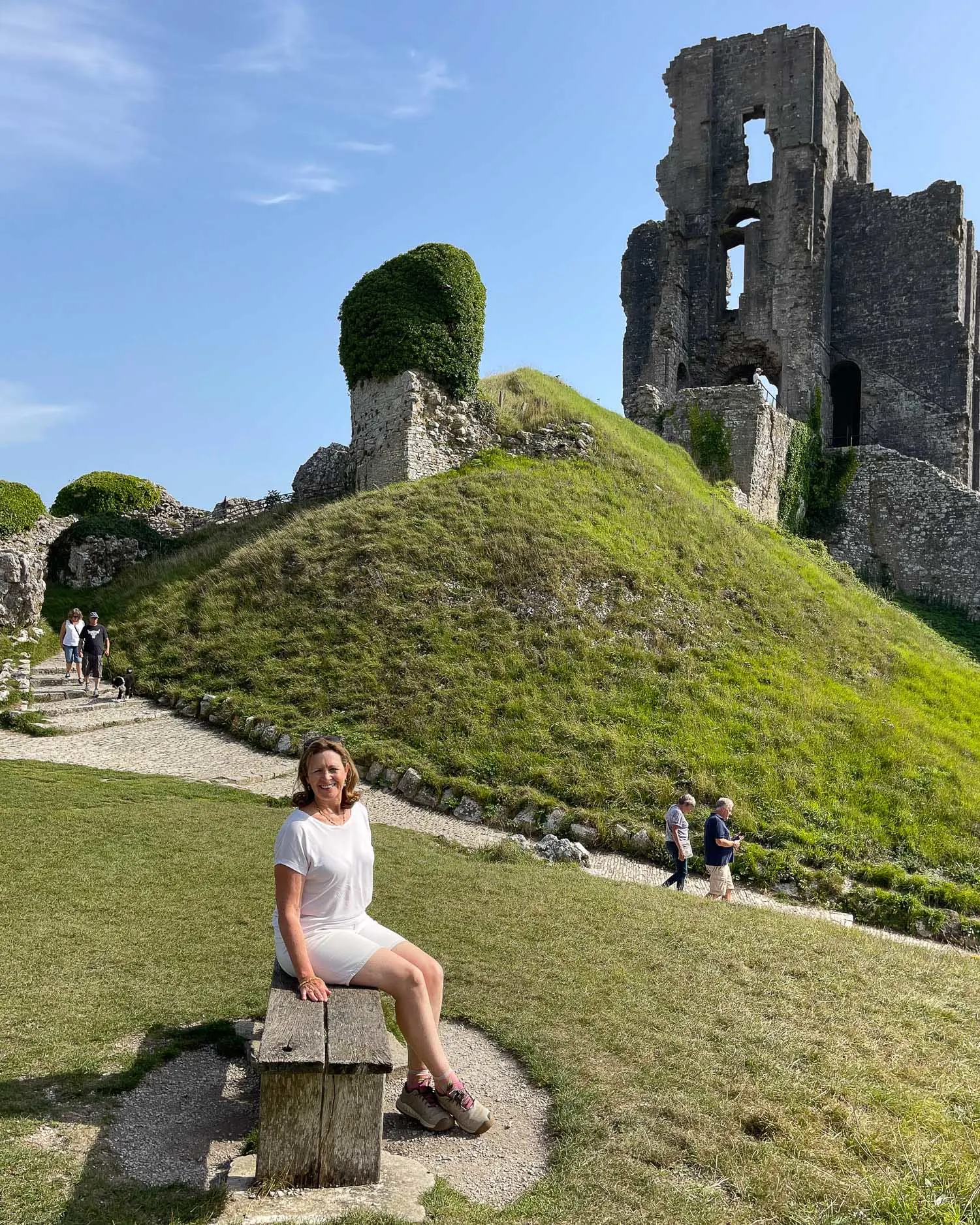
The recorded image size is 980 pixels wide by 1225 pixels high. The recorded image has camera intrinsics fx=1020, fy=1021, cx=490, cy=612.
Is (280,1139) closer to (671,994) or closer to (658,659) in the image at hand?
(671,994)

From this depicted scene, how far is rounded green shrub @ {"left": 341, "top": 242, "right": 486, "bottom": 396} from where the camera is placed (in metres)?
22.8

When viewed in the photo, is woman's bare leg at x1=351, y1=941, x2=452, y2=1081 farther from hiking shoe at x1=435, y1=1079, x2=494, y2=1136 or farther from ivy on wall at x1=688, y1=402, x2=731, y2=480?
ivy on wall at x1=688, y1=402, x2=731, y2=480

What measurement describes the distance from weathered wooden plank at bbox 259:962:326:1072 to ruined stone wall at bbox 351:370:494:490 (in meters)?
18.1

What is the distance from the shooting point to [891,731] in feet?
52.8

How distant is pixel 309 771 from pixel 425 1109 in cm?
168

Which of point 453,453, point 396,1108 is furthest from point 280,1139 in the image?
point 453,453

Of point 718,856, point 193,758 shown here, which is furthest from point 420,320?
point 718,856

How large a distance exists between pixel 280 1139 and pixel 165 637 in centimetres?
1575

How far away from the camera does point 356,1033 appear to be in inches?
172

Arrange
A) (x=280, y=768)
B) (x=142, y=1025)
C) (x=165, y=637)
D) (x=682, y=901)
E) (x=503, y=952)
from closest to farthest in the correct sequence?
(x=142, y=1025), (x=503, y=952), (x=682, y=901), (x=280, y=768), (x=165, y=637)

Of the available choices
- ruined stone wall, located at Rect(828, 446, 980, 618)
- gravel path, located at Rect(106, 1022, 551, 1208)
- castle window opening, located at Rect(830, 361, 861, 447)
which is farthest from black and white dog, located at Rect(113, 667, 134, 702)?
castle window opening, located at Rect(830, 361, 861, 447)

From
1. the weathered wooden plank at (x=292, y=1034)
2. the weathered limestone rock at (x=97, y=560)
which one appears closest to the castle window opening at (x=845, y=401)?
the weathered limestone rock at (x=97, y=560)

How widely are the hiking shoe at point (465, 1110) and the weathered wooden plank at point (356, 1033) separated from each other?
1.83 ft

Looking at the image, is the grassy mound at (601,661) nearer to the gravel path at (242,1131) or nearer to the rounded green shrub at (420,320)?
the rounded green shrub at (420,320)
